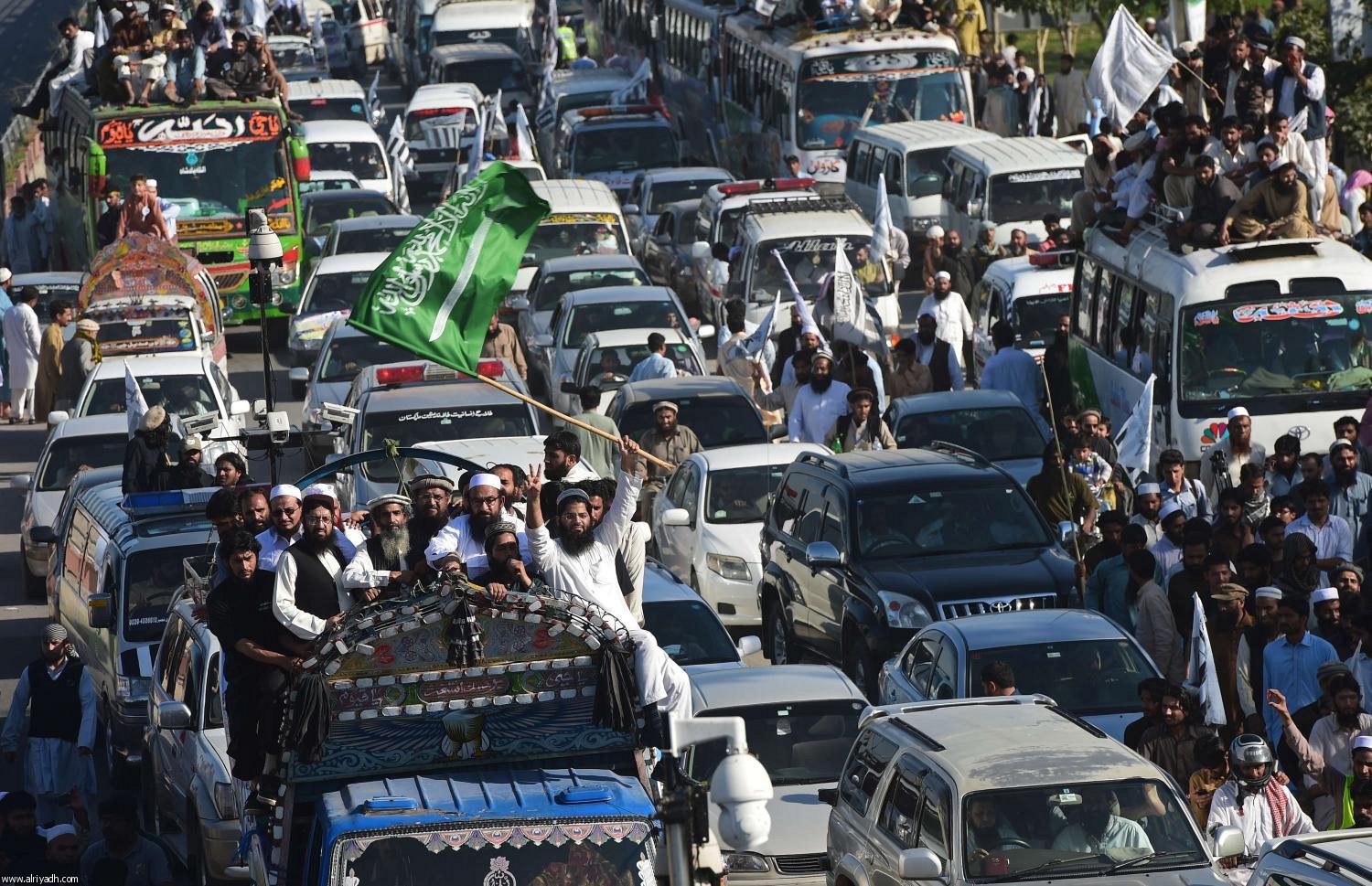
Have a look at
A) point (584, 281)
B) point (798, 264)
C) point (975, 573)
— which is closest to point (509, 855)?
point (975, 573)

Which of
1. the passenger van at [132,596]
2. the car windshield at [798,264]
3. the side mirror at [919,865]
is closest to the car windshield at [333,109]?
the car windshield at [798,264]

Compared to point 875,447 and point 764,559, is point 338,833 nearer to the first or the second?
point 764,559

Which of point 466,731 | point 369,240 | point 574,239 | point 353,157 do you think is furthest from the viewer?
point 353,157

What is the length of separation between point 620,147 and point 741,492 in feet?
66.0

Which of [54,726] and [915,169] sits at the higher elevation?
[54,726]

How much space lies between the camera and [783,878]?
12.6 meters

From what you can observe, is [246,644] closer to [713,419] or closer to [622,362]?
[713,419]

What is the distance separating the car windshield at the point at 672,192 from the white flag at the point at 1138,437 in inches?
675

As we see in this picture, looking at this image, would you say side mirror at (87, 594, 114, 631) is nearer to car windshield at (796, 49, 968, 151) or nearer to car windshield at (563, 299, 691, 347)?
car windshield at (563, 299, 691, 347)

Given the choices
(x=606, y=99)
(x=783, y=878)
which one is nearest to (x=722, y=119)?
(x=606, y=99)

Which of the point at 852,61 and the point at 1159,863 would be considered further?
the point at 852,61

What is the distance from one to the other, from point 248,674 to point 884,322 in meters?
17.1

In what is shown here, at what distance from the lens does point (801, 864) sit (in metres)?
12.7

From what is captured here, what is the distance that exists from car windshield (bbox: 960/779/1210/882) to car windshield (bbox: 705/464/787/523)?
314 inches
